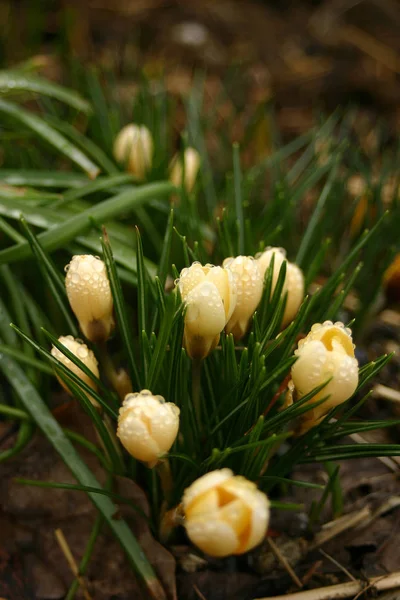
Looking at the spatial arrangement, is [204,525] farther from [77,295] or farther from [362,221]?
[362,221]

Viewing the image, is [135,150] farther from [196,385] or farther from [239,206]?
[196,385]

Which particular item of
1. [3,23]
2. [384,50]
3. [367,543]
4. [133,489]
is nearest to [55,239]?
[133,489]

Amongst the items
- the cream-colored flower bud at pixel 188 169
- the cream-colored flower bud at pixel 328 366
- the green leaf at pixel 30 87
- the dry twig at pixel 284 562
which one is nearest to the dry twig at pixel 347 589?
the dry twig at pixel 284 562

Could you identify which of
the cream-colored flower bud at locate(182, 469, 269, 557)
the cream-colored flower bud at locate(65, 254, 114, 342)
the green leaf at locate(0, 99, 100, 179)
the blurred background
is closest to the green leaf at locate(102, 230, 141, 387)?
the cream-colored flower bud at locate(65, 254, 114, 342)

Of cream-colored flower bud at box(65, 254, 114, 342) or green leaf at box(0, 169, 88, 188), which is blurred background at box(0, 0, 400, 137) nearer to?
green leaf at box(0, 169, 88, 188)

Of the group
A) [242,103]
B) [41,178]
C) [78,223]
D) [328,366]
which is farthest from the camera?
[242,103]

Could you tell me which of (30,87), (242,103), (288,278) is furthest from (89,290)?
(242,103)

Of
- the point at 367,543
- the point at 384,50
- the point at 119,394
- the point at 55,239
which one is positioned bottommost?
the point at 367,543
